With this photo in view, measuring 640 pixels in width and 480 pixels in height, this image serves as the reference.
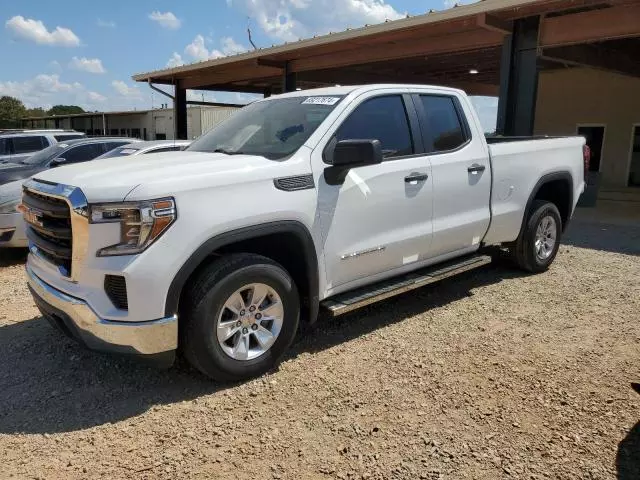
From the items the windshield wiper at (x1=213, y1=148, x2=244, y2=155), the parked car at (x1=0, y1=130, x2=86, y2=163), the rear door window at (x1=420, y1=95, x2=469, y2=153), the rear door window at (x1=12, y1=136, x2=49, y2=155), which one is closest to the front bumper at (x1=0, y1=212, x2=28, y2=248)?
the windshield wiper at (x1=213, y1=148, x2=244, y2=155)

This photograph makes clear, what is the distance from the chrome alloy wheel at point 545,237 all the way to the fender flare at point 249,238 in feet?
11.0

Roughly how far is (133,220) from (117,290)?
427 mm

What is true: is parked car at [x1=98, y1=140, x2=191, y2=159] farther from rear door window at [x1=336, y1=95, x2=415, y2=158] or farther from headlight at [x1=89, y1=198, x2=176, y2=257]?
headlight at [x1=89, y1=198, x2=176, y2=257]

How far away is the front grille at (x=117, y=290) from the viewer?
10.1 ft

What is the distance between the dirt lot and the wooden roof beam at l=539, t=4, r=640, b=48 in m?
6.12

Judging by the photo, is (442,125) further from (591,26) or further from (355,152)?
(591,26)

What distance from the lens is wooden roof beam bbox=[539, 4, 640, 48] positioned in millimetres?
8781

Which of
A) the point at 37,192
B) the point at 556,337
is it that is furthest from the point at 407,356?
the point at 37,192

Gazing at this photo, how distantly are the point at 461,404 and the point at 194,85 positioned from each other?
64.1ft

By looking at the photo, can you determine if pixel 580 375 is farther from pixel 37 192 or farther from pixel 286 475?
pixel 37 192

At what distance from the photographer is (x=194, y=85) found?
67.7ft

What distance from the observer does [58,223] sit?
3391 millimetres

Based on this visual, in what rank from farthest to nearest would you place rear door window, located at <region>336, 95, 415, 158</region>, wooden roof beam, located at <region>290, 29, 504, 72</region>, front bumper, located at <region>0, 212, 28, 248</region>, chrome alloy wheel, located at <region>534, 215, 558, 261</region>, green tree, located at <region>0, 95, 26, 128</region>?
1. green tree, located at <region>0, 95, 26, 128</region>
2. wooden roof beam, located at <region>290, 29, 504, 72</region>
3. front bumper, located at <region>0, 212, 28, 248</region>
4. chrome alloy wheel, located at <region>534, 215, 558, 261</region>
5. rear door window, located at <region>336, 95, 415, 158</region>


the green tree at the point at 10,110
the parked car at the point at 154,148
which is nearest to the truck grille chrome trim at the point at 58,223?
the parked car at the point at 154,148
